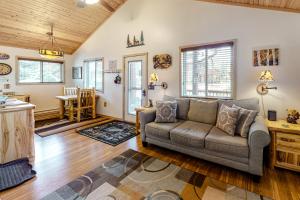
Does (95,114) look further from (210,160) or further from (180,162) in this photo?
(210,160)

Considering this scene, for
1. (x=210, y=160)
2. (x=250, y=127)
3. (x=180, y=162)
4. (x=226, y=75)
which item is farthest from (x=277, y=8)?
(x=180, y=162)

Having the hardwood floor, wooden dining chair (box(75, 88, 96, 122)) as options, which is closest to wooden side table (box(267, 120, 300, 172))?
the hardwood floor

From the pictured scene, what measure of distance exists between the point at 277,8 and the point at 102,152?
3870mm

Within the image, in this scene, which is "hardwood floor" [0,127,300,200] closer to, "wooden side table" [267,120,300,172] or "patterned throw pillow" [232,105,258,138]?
"wooden side table" [267,120,300,172]

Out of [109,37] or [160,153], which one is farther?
[109,37]

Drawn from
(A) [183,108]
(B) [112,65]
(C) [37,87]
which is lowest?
(A) [183,108]

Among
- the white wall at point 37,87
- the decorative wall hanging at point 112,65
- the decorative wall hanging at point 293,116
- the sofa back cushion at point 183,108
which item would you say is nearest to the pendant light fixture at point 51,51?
the white wall at point 37,87

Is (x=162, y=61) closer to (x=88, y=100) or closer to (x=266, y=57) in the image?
(x=266, y=57)

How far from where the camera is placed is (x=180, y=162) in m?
2.64

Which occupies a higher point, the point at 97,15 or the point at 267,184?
the point at 97,15

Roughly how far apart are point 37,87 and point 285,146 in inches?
262

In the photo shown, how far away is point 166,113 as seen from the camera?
315 centimetres

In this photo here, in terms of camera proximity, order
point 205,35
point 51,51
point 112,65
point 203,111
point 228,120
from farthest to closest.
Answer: point 112,65
point 51,51
point 205,35
point 203,111
point 228,120

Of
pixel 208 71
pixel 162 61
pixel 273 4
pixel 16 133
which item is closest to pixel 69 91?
pixel 16 133
